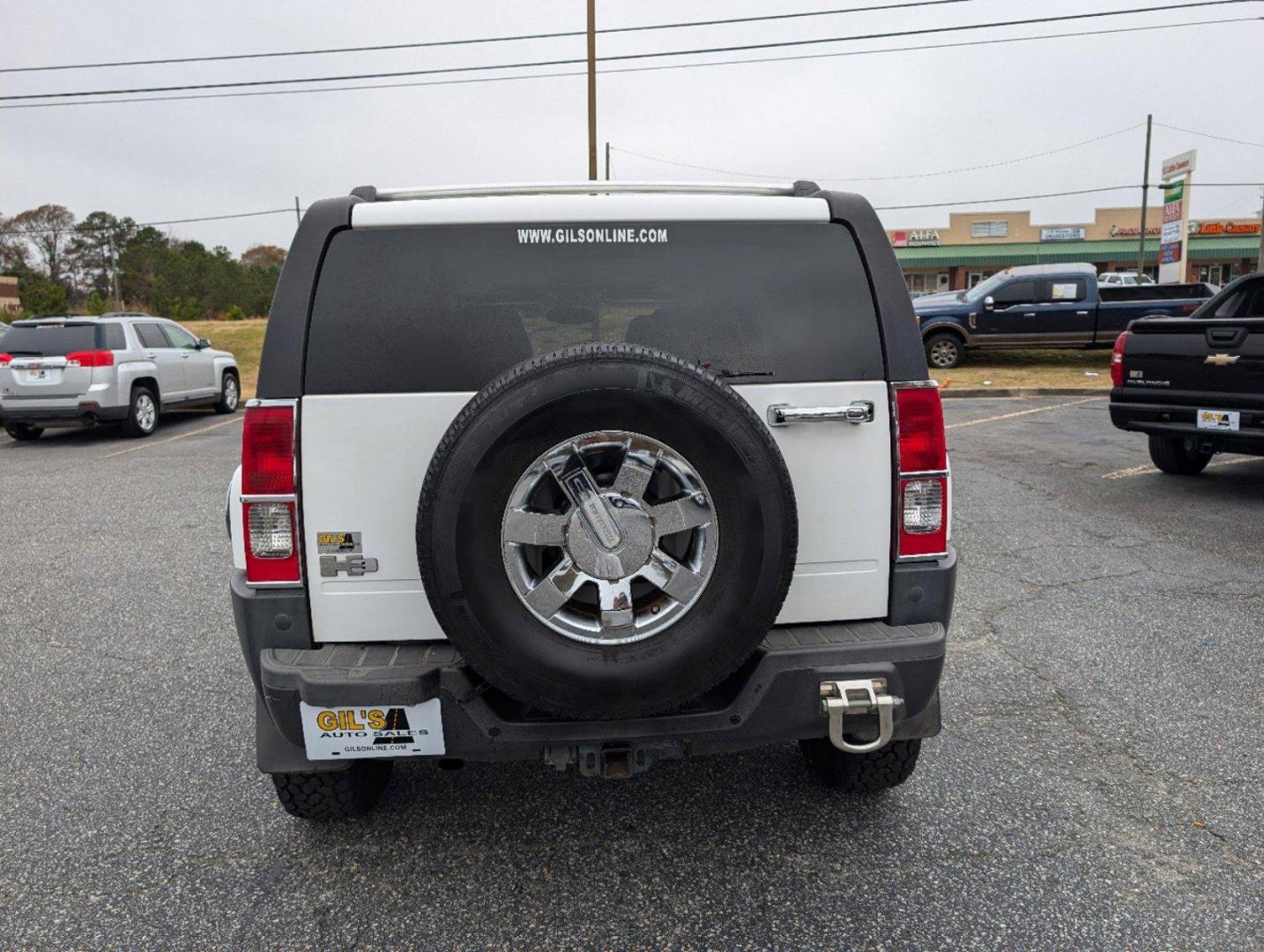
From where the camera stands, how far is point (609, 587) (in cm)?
226

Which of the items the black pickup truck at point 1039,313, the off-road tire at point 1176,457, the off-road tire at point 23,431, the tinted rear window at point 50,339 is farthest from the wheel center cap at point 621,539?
the black pickup truck at point 1039,313

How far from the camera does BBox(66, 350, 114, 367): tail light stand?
12312 mm

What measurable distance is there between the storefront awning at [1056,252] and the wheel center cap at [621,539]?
60271 millimetres

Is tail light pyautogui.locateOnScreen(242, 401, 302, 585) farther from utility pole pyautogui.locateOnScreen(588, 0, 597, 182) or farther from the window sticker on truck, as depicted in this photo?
utility pole pyautogui.locateOnScreen(588, 0, 597, 182)

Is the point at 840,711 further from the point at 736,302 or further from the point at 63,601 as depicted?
the point at 63,601

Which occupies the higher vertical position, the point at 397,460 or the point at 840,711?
the point at 397,460

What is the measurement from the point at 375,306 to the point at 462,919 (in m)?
1.64

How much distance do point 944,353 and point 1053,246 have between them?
162 ft

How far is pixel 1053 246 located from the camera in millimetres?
62062

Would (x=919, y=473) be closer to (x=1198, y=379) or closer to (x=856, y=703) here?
(x=856, y=703)

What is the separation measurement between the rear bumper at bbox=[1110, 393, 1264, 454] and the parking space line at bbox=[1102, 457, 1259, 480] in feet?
2.26

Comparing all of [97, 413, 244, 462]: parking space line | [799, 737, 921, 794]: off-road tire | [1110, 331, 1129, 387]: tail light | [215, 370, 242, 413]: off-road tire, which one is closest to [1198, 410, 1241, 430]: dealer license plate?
[1110, 331, 1129, 387]: tail light

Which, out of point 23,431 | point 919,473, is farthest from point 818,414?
point 23,431

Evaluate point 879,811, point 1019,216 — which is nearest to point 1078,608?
point 879,811
